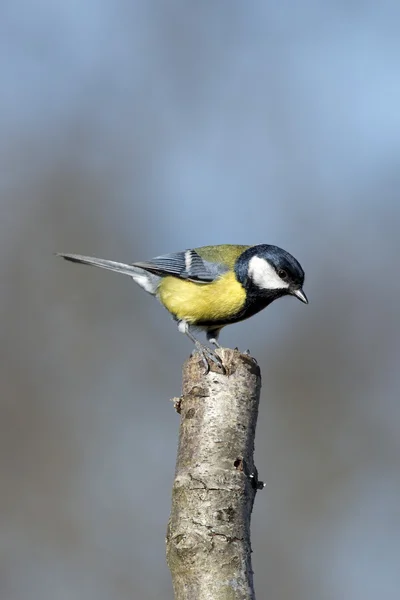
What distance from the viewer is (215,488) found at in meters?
2.02

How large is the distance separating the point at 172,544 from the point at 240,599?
208 mm

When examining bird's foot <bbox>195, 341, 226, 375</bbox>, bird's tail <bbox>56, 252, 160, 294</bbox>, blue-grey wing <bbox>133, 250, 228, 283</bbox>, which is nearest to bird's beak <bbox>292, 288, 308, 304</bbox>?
blue-grey wing <bbox>133, 250, 228, 283</bbox>

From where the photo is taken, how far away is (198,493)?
2014 millimetres

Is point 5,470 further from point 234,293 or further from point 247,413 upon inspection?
point 247,413

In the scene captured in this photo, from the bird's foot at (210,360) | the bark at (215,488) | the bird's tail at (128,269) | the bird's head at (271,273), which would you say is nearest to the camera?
the bark at (215,488)

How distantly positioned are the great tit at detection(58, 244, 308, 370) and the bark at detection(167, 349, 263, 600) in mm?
1401

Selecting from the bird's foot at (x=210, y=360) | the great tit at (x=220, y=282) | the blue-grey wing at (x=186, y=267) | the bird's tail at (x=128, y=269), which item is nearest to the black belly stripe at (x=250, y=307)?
the great tit at (x=220, y=282)

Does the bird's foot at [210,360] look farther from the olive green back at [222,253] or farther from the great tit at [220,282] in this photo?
the olive green back at [222,253]

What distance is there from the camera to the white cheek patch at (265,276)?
365cm

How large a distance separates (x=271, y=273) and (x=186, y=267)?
448mm

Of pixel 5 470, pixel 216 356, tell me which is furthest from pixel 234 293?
pixel 5 470

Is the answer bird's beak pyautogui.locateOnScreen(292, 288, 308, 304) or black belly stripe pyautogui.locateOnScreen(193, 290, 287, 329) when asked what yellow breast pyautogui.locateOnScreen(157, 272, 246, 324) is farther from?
bird's beak pyautogui.locateOnScreen(292, 288, 308, 304)

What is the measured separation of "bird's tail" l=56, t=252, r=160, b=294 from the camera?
4020 millimetres

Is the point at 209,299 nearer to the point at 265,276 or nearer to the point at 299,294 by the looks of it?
the point at 265,276
